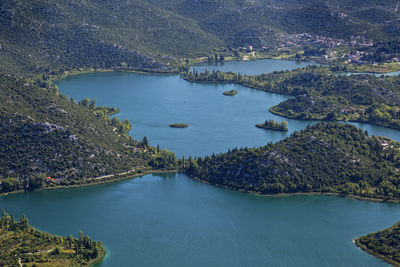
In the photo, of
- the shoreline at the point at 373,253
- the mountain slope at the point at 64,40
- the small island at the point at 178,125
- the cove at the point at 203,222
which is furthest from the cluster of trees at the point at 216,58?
the shoreline at the point at 373,253

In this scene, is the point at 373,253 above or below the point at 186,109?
below

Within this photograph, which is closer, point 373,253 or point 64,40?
point 373,253

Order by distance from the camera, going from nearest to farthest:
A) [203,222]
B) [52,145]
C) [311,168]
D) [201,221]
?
1. [203,222]
2. [201,221]
3. [311,168]
4. [52,145]

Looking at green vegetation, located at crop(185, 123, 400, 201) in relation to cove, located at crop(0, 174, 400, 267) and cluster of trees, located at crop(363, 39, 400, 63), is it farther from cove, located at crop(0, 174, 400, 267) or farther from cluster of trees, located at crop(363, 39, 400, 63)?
cluster of trees, located at crop(363, 39, 400, 63)

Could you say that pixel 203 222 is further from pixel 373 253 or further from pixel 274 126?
pixel 274 126

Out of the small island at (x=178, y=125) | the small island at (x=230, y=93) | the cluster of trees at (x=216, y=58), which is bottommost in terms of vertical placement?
the small island at (x=178, y=125)

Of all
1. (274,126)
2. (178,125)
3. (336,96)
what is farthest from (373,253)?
(336,96)

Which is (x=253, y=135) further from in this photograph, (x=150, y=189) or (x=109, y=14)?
(x=109, y=14)

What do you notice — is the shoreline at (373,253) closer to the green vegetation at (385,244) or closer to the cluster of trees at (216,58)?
the green vegetation at (385,244)
